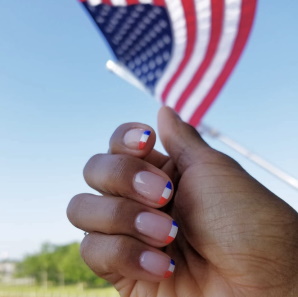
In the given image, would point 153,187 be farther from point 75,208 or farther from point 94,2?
point 94,2

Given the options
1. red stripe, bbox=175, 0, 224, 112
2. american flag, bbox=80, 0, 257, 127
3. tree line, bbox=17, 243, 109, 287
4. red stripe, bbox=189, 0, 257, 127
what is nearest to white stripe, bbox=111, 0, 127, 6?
american flag, bbox=80, 0, 257, 127

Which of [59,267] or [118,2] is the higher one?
[118,2]

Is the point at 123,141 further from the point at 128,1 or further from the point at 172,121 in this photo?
the point at 128,1

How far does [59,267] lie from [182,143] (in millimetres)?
54067

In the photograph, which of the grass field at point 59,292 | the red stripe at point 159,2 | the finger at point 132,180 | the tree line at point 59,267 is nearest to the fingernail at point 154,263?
the finger at point 132,180

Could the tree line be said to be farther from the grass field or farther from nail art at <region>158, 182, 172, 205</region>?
nail art at <region>158, 182, 172, 205</region>

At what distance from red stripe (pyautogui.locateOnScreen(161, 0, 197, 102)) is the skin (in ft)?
14.7

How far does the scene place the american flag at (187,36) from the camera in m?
5.81

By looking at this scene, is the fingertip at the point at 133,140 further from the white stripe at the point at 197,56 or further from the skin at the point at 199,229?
the white stripe at the point at 197,56

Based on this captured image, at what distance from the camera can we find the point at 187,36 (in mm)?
6184

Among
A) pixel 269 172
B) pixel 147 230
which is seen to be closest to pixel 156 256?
pixel 147 230

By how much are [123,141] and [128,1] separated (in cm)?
434

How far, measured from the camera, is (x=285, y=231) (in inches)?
55.7

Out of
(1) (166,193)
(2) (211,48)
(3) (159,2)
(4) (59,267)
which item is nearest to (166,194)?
(1) (166,193)
